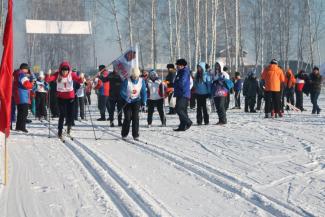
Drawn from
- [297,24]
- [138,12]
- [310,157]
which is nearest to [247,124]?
[310,157]

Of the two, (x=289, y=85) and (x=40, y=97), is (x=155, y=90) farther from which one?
(x=289, y=85)

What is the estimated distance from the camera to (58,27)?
48.9 metres

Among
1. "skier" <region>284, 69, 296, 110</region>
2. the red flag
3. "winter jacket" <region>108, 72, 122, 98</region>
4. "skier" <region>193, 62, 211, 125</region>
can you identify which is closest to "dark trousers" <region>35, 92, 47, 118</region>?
"winter jacket" <region>108, 72, 122, 98</region>

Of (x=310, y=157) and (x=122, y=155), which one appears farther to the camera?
(x=122, y=155)

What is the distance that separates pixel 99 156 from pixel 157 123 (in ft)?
20.3

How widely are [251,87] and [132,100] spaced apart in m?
9.59

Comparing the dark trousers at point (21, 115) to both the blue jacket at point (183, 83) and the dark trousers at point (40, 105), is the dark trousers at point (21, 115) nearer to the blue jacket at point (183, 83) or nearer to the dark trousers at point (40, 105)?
the blue jacket at point (183, 83)

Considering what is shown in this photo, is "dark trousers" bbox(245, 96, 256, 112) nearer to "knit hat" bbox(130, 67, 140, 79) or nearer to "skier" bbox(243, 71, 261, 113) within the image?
"skier" bbox(243, 71, 261, 113)

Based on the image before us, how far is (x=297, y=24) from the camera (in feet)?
157

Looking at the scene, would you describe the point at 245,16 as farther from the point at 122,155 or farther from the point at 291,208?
the point at 291,208

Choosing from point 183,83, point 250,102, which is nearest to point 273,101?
point 183,83

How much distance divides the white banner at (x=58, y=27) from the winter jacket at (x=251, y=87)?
28.4 meters

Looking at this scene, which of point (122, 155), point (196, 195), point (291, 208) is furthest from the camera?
point (122, 155)

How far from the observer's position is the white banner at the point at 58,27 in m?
45.4
